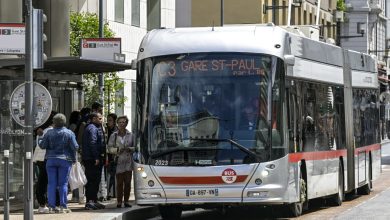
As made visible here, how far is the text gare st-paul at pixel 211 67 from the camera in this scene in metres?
19.4

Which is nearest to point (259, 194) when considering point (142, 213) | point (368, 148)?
point (142, 213)

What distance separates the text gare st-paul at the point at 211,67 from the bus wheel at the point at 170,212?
2.51 metres

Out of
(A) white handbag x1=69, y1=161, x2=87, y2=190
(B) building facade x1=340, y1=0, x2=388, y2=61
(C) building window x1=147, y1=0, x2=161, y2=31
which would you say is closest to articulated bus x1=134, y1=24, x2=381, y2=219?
(A) white handbag x1=69, y1=161, x2=87, y2=190

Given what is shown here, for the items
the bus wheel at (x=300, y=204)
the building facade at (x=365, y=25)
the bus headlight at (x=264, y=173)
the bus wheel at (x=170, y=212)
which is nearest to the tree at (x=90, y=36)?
the bus wheel at (x=170, y=212)

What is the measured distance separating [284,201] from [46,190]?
4.86m

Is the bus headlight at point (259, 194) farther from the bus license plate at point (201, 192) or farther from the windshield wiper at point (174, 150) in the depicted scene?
the windshield wiper at point (174, 150)

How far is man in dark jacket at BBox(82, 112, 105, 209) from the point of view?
21.6m

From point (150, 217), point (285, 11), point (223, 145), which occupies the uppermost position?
point (285, 11)

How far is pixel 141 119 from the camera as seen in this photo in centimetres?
1950

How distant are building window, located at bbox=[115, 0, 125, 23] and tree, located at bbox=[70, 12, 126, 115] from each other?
19.7 ft

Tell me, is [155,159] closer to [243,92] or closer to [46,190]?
[243,92]

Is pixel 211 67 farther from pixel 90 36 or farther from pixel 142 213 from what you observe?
pixel 90 36

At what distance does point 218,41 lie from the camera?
19.7m

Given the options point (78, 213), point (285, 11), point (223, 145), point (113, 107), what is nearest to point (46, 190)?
point (78, 213)
